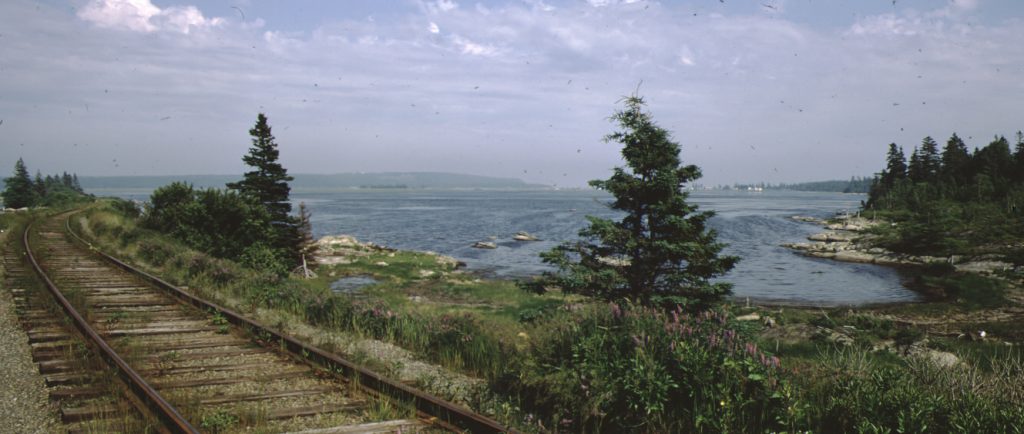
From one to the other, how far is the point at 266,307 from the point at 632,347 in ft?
29.3

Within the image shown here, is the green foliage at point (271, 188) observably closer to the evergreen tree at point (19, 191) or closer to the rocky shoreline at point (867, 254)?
the rocky shoreline at point (867, 254)

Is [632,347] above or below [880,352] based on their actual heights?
above

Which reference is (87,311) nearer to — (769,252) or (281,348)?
(281,348)

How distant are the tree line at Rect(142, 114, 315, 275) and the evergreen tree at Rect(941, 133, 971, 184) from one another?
99468mm

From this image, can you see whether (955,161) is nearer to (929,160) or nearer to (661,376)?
(929,160)

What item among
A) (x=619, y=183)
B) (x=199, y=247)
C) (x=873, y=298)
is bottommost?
(x=873, y=298)

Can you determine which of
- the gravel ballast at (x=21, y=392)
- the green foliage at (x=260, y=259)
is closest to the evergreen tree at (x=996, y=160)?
the green foliage at (x=260, y=259)

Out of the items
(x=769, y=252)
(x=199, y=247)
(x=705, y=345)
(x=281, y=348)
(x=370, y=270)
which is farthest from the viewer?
(x=769, y=252)

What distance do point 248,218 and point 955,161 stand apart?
113 m

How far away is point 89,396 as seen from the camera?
6.17 meters

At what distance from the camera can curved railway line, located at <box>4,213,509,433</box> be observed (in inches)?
213

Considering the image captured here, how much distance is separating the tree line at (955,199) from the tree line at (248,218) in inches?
1987

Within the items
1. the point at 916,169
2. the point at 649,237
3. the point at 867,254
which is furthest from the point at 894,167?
the point at 649,237

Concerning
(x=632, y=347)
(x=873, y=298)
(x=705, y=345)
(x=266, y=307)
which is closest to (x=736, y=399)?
(x=705, y=345)
